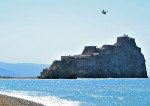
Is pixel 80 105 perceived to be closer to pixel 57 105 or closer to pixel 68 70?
pixel 57 105

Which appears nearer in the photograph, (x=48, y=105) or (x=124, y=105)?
(x=48, y=105)

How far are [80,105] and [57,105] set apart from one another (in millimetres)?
4352

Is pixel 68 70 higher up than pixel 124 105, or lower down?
higher up

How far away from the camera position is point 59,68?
651 feet

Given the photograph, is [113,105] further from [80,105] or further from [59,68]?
[59,68]

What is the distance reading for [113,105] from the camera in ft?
172

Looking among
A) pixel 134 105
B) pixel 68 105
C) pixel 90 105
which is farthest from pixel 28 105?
pixel 134 105

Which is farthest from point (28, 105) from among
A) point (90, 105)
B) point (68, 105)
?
point (90, 105)

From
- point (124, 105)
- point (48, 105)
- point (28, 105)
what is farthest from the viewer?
point (124, 105)

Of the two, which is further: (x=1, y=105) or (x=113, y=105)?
(x=113, y=105)

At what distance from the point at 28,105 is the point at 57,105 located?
23.6ft

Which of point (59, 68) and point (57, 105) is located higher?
point (59, 68)

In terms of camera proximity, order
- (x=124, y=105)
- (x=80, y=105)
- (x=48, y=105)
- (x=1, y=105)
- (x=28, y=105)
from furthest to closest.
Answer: (x=124, y=105) → (x=80, y=105) → (x=48, y=105) → (x=28, y=105) → (x=1, y=105)

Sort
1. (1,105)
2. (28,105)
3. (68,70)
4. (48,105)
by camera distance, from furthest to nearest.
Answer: (68,70)
(48,105)
(28,105)
(1,105)
